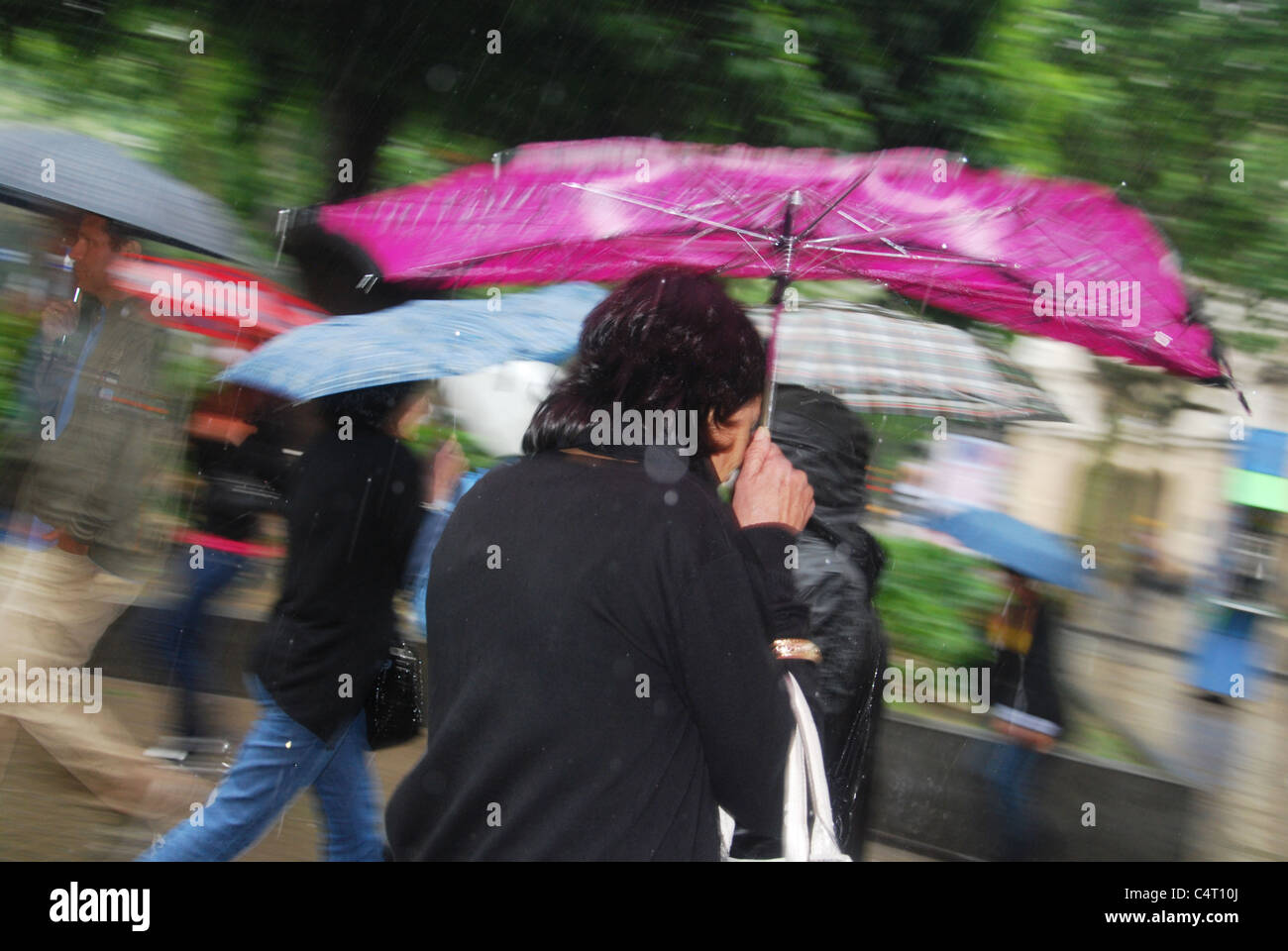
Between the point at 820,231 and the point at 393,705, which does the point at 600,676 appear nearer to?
the point at 820,231

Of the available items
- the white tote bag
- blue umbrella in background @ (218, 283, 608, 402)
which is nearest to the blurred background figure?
blue umbrella in background @ (218, 283, 608, 402)

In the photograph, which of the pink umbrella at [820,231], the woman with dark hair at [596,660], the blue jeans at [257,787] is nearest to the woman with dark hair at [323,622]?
the blue jeans at [257,787]

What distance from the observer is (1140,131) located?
386cm

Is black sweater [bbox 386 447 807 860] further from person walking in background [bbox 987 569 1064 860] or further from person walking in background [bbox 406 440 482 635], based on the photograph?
person walking in background [bbox 987 569 1064 860]

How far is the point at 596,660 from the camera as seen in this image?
1.70 m

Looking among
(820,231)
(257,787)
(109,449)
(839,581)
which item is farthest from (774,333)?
(109,449)

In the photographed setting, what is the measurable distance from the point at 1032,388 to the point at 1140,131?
4.34 feet

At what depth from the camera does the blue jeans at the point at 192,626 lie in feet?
13.9

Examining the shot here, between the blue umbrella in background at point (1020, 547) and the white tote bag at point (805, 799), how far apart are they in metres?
1.89

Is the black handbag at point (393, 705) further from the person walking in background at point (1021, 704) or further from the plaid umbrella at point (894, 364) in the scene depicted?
the person walking in background at point (1021, 704)

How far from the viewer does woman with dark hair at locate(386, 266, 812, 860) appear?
1.70m

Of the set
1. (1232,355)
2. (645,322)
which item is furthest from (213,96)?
(1232,355)

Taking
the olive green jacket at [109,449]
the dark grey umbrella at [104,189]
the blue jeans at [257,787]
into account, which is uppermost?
the dark grey umbrella at [104,189]
